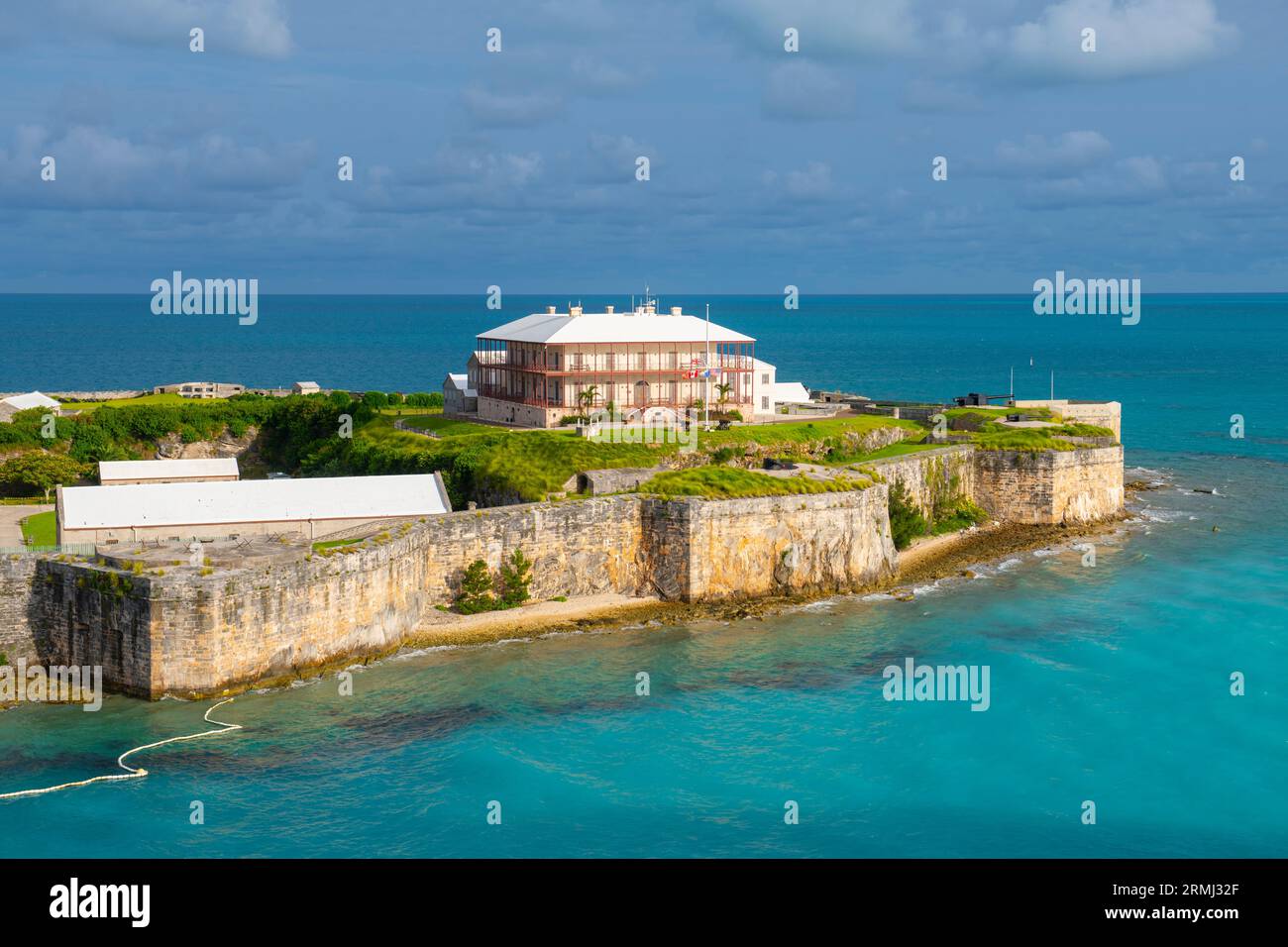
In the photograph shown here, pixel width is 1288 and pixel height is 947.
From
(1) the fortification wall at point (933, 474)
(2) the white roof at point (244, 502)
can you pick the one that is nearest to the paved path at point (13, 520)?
(2) the white roof at point (244, 502)

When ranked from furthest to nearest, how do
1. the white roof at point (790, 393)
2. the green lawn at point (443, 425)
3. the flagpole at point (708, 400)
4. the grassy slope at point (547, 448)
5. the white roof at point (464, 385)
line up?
1. the white roof at point (790, 393)
2. the white roof at point (464, 385)
3. the green lawn at point (443, 425)
4. the flagpole at point (708, 400)
5. the grassy slope at point (547, 448)

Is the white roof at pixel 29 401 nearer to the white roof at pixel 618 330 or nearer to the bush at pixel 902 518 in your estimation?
the white roof at pixel 618 330

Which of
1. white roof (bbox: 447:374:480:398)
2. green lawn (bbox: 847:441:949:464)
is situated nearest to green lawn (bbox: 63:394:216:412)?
white roof (bbox: 447:374:480:398)

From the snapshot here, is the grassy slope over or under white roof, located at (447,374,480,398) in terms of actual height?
under

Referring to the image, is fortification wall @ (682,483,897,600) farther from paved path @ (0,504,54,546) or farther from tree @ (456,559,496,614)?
paved path @ (0,504,54,546)

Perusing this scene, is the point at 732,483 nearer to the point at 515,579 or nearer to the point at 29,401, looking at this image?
the point at 515,579

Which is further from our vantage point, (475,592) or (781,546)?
(781,546)

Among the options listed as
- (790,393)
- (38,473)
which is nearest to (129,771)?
(38,473)
